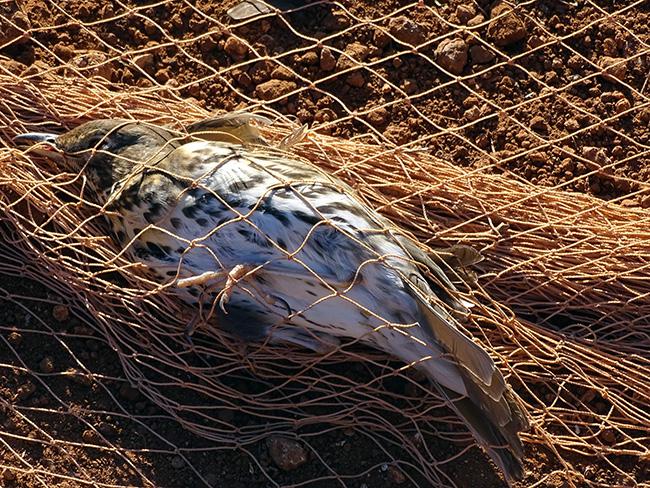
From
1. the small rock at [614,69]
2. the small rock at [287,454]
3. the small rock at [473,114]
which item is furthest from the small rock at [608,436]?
the small rock at [614,69]

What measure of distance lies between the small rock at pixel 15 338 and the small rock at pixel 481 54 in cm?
203

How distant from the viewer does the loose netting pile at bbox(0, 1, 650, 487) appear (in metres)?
4.21

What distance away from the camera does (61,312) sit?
439 centimetres

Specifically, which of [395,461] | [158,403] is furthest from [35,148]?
[395,461]

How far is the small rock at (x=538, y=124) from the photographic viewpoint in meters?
4.85

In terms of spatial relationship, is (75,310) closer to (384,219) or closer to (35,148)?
(35,148)

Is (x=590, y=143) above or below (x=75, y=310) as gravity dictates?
above

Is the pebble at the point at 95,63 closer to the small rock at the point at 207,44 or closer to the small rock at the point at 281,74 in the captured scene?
the small rock at the point at 207,44

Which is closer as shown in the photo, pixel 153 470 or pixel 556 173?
pixel 153 470

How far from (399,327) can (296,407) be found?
1.78 ft

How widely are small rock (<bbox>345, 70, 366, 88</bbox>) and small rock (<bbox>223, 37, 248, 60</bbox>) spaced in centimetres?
43

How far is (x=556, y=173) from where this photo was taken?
479cm

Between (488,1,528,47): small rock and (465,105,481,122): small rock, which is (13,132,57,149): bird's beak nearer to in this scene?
(465,105,481,122): small rock

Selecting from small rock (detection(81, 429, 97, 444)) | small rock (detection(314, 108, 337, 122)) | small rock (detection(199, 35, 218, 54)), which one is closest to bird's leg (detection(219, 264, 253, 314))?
small rock (detection(81, 429, 97, 444))
